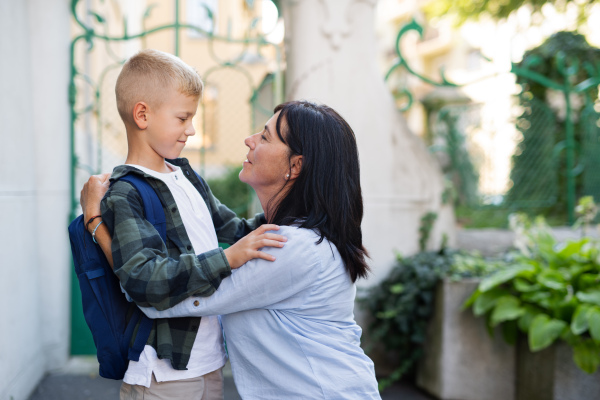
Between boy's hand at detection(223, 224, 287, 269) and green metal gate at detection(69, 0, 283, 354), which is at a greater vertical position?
green metal gate at detection(69, 0, 283, 354)

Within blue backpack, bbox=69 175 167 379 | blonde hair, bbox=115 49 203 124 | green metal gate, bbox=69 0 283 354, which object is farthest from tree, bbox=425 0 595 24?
blue backpack, bbox=69 175 167 379

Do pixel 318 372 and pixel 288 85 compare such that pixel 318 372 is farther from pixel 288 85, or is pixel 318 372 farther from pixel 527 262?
pixel 288 85

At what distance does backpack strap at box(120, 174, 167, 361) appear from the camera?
1539 millimetres

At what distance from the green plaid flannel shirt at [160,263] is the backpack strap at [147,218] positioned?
0.02 m

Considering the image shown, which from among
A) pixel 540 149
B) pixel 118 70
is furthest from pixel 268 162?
pixel 540 149

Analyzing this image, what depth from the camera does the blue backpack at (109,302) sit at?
1521 mm

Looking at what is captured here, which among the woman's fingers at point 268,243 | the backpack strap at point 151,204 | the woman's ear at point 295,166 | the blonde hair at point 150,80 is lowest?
the woman's fingers at point 268,243

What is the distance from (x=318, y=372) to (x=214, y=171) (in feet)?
28.6

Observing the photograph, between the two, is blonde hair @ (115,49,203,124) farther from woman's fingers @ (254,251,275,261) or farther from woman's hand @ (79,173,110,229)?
woman's fingers @ (254,251,275,261)

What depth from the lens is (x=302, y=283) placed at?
153 centimetres

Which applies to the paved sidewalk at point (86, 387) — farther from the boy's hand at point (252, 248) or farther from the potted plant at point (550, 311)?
the boy's hand at point (252, 248)

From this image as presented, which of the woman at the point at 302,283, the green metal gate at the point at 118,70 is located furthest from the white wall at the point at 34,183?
the woman at the point at 302,283

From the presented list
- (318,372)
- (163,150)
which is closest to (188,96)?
(163,150)

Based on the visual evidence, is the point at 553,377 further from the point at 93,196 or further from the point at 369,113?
the point at 93,196
